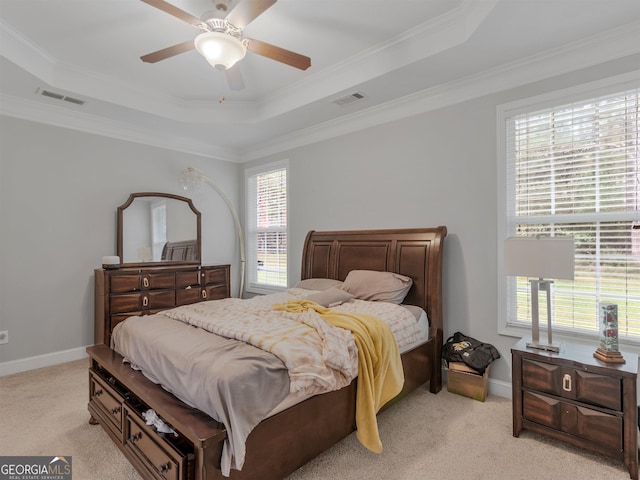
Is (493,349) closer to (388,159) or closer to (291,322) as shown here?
(291,322)

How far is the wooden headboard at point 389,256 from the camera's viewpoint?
299 centimetres

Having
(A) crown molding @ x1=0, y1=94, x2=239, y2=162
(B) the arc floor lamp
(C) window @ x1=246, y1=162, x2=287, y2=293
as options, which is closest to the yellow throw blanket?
(C) window @ x1=246, y1=162, x2=287, y2=293

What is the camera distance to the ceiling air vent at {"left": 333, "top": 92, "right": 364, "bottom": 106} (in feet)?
10.9

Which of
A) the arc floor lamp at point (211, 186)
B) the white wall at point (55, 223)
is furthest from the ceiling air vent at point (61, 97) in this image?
the arc floor lamp at point (211, 186)

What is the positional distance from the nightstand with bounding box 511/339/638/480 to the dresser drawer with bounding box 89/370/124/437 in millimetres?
2467

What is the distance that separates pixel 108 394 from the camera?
2.09 m

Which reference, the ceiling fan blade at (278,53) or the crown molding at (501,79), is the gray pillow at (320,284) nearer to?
the crown molding at (501,79)

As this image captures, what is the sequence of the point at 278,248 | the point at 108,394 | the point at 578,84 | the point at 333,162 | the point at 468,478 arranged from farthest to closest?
the point at 278,248, the point at 333,162, the point at 578,84, the point at 108,394, the point at 468,478

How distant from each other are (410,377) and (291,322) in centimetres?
115

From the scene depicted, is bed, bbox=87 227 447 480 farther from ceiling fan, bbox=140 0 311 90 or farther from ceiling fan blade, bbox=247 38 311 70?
ceiling fan, bbox=140 0 311 90

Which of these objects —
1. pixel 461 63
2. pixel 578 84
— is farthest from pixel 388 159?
pixel 578 84

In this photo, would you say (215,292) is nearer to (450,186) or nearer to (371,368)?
(371,368)

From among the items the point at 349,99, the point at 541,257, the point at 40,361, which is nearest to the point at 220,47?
the point at 349,99

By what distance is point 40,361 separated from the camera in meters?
3.52
